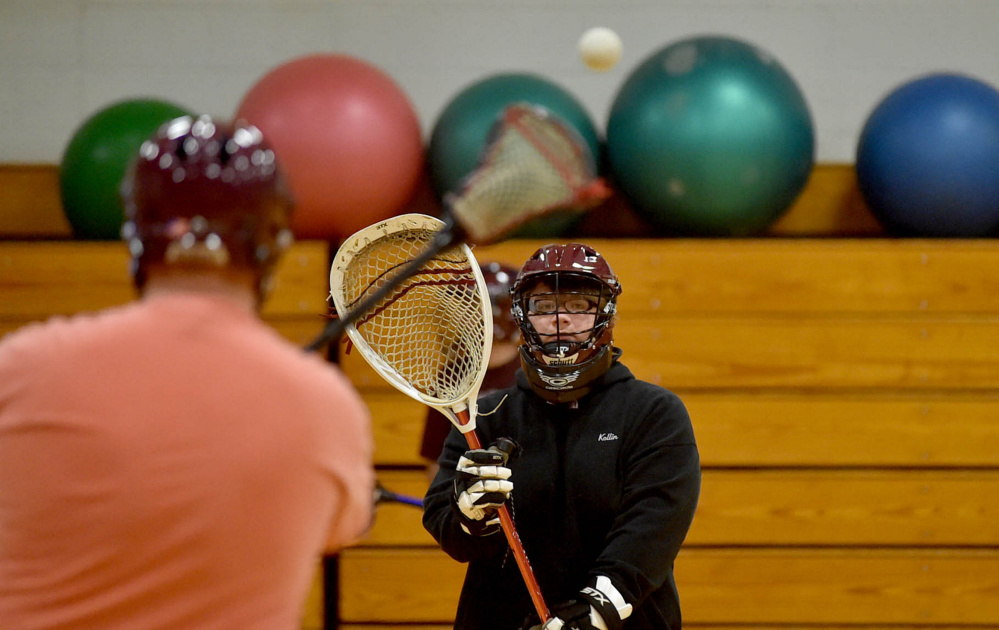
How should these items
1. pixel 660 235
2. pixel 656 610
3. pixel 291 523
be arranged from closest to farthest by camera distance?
pixel 291 523, pixel 656 610, pixel 660 235

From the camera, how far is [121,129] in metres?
4.14

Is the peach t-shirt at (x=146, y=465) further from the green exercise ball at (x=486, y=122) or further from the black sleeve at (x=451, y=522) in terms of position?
the green exercise ball at (x=486, y=122)

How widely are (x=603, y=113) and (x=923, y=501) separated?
2219mm

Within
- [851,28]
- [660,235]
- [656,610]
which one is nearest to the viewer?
[656,610]

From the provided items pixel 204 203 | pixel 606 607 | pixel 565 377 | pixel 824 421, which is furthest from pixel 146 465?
pixel 824 421

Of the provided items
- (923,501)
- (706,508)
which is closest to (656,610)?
(706,508)

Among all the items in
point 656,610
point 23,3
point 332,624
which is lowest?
point 332,624

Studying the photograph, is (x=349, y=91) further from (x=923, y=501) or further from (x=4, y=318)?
(x=923, y=501)

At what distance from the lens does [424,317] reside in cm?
231

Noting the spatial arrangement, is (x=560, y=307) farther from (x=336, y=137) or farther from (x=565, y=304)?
(x=336, y=137)

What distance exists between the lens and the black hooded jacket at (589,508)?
2.17 m

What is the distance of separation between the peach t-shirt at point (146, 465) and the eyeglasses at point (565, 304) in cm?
127

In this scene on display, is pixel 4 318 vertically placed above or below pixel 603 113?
below

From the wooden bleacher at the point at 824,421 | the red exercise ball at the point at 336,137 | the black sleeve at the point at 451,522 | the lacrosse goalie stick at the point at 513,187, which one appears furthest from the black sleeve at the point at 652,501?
the red exercise ball at the point at 336,137
